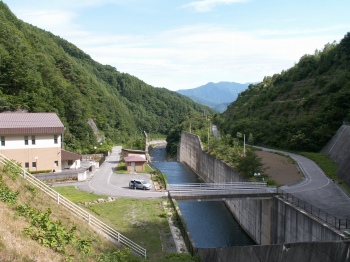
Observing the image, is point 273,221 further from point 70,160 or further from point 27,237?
point 70,160

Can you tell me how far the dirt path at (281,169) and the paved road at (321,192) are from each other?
1006 millimetres

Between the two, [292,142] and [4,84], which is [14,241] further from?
[4,84]

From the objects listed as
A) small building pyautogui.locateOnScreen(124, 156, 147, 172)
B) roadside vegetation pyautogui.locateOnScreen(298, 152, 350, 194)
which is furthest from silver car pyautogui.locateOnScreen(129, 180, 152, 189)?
roadside vegetation pyautogui.locateOnScreen(298, 152, 350, 194)

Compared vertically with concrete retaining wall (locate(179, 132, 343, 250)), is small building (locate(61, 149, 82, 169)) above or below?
above

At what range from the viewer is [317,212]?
24062mm

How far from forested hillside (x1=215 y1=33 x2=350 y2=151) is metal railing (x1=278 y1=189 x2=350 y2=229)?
22.7 meters

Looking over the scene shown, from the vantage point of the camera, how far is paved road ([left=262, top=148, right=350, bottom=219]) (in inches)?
992

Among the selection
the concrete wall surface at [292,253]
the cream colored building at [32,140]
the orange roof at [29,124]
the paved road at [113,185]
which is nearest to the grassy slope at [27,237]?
the concrete wall surface at [292,253]

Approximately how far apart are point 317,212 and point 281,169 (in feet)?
49.4

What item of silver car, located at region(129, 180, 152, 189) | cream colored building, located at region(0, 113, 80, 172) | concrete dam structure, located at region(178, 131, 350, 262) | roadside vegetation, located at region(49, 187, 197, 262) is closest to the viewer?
concrete dam structure, located at region(178, 131, 350, 262)

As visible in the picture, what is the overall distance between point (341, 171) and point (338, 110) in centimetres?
1805

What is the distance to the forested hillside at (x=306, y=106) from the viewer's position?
163ft

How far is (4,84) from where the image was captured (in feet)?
189

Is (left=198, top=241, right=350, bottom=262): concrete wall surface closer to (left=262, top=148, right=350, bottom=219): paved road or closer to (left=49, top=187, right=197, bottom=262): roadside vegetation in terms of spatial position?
(left=49, top=187, right=197, bottom=262): roadside vegetation
